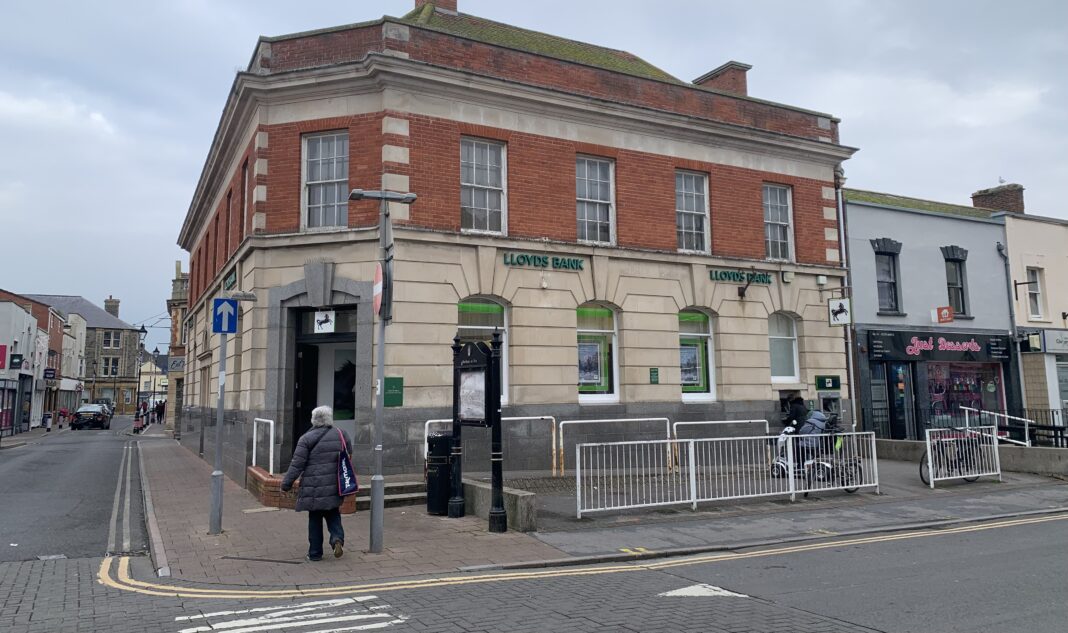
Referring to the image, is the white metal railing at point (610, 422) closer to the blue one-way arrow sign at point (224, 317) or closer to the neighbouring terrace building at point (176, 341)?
the blue one-way arrow sign at point (224, 317)

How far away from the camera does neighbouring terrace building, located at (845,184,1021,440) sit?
21797 millimetres

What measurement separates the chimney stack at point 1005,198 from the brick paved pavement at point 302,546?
25733mm

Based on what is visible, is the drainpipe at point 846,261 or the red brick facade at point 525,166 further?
the drainpipe at point 846,261

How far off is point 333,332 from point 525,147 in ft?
19.0

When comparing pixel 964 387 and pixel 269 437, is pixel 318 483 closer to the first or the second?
pixel 269 437

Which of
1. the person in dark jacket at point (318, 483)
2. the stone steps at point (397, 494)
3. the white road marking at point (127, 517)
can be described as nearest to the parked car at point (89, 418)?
the white road marking at point (127, 517)

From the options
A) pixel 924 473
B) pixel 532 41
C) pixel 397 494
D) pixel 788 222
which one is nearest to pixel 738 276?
pixel 788 222

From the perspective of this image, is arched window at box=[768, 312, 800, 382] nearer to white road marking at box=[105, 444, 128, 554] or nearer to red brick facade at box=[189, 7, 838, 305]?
red brick facade at box=[189, 7, 838, 305]

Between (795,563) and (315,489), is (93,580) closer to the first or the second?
(315,489)

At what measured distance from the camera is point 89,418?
49562mm

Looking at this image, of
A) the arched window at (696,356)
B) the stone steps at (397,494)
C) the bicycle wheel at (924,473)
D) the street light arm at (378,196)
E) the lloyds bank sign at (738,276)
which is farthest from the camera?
the lloyds bank sign at (738,276)

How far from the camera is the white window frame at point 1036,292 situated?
2523 cm

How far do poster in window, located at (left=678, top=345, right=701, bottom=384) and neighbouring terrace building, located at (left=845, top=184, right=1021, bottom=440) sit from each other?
6356 mm

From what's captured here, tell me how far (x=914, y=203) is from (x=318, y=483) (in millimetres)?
23756
